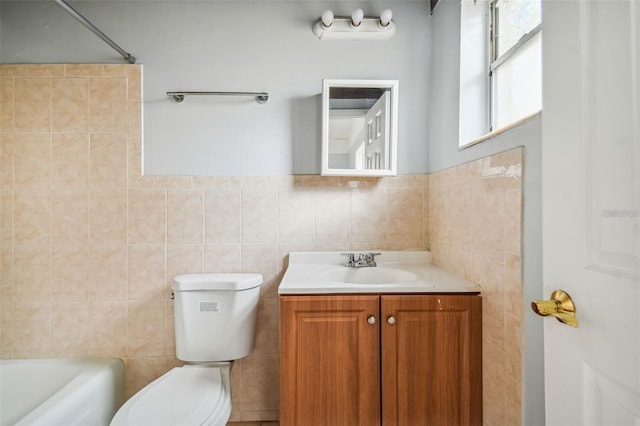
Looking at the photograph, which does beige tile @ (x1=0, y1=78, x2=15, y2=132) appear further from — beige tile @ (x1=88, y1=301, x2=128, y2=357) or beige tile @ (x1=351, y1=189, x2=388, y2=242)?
beige tile @ (x1=351, y1=189, x2=388, y2=242)

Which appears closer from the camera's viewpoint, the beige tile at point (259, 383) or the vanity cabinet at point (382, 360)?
the vanity cabinet at point (382, 360)

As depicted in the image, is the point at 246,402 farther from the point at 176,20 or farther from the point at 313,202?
the point at 176,20

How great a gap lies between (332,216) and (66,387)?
1485 mm

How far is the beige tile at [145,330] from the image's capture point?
1548 millimetres

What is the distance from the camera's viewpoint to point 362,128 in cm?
156

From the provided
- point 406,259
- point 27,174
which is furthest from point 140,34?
point 406,259

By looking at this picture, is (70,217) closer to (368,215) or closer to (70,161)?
(70,161)

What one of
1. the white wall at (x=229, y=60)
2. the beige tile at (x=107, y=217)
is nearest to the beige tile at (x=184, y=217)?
the white wall at (x=229, y=60)

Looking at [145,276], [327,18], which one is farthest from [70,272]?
[327,18]

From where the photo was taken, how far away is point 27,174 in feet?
5.05

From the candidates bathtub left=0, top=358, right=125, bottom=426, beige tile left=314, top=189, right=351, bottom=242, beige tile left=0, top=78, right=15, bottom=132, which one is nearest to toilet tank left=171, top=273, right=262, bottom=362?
bathtub left=0, top=358, right=125, bottom=426

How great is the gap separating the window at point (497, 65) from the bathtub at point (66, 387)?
206 centimetres

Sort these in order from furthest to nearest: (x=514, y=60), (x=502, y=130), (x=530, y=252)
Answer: (x=514, y=60)
(x=502, y=130)
(x=530, y=252)

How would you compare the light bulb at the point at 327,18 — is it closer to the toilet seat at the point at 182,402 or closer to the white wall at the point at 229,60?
the white wall at the point at 229,60
